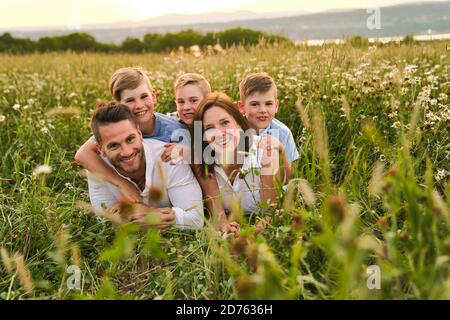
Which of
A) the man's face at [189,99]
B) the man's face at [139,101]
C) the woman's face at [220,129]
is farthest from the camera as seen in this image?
the man's face at [189,99]

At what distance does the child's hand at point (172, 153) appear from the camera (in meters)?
3.46

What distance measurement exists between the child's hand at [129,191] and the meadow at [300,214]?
0.22 meters

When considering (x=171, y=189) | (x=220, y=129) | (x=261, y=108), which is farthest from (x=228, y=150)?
(x=261, y=108)

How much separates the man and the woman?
0.40 feet

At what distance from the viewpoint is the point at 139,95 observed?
3840mm

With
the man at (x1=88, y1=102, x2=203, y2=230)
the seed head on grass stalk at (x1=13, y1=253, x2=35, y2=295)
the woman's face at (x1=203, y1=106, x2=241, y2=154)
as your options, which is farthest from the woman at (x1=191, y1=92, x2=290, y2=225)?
the seed head on grass stalk at (x1=13, y1=253, x2=35, y2=295)

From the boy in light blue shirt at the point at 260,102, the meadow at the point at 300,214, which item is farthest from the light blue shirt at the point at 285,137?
the meadow at the point at 300,214

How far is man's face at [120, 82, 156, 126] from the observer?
3.83 m

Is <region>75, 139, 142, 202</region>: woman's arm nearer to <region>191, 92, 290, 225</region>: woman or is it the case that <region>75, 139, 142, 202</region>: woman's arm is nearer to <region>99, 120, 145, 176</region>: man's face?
<region>99, 120, 145, 176</region>: man's face

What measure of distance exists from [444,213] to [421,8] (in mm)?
3174

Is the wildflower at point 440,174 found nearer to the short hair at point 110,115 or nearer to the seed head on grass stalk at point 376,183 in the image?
the seed head on grass stalk at point 376,183
